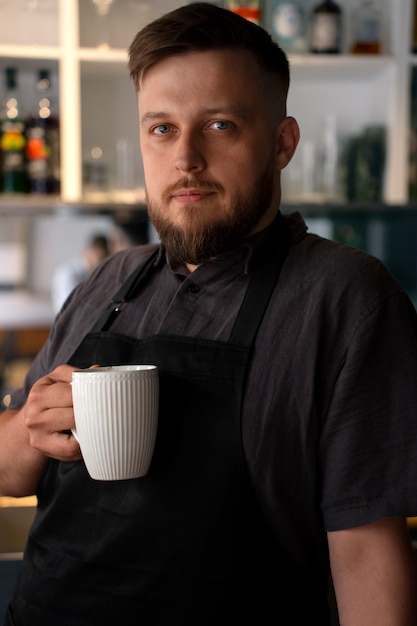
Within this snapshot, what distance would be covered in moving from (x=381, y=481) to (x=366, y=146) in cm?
184

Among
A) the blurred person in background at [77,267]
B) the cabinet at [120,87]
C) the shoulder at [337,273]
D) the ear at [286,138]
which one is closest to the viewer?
the shoulder at [337,273]

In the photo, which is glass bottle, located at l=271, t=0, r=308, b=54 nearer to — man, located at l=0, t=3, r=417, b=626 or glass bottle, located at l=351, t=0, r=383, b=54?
glass bottle, located at l=351, t=0, r=383, b=54

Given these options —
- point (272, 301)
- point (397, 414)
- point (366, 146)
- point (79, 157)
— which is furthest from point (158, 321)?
point (366, 146)

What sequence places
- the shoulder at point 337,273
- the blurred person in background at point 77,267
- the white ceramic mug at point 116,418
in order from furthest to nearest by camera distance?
the blurred person in background at point 77,267 < the shoulder at point 337,273 < the white ceramic mug at point 116,418

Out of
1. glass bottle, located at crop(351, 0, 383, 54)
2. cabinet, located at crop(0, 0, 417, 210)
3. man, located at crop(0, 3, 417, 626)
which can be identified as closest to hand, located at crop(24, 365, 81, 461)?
man, located at crop(0, 3, 417, 626)

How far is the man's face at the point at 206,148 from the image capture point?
0.96 metres

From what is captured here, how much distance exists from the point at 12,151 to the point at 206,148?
1.58 m

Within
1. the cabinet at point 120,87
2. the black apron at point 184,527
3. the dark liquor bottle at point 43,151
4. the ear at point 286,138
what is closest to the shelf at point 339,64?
the cabinet at point 120,87

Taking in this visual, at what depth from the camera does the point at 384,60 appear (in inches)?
96.1

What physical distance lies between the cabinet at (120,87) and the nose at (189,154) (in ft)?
4.80

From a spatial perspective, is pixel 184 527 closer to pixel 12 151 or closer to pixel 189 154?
pixel 189 154

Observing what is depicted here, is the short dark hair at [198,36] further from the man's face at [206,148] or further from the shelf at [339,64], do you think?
the shelf at [339,64]

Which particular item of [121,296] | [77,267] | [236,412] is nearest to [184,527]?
[236,412]

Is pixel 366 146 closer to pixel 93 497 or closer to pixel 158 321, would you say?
pixel 158 321
